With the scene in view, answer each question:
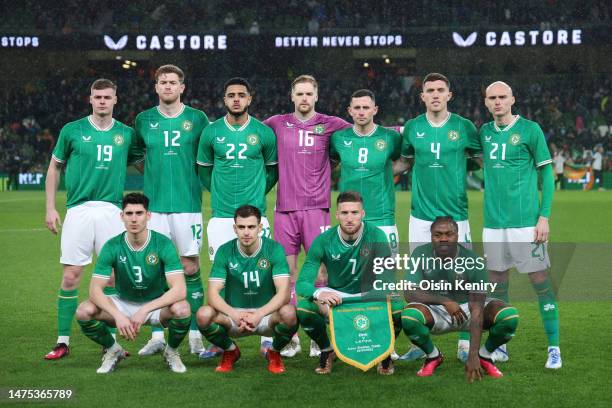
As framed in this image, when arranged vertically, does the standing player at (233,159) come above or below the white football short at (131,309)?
above

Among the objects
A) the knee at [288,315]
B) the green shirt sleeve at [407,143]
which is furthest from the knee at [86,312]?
the green shirt sleeve at [407,143]

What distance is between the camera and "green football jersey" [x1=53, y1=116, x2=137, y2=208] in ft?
21.4

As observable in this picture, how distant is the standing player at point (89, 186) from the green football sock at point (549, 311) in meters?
3.06

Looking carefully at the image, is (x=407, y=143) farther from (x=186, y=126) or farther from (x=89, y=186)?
(x=89, y=186)

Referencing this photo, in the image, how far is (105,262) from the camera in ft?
19.4

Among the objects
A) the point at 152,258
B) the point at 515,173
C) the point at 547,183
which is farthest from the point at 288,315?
the point at 547,183

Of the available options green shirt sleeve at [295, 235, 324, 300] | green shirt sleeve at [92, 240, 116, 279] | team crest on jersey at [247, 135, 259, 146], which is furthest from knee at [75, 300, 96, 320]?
team crest on jersey at [247, 135, 259, 146]

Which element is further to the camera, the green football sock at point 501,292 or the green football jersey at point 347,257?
the green football sock at point 501,292

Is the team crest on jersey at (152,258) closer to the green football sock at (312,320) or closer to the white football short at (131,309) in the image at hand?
the white football short at (131,309)

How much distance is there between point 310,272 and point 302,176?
3.47 ft

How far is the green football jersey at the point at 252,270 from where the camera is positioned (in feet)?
19.4

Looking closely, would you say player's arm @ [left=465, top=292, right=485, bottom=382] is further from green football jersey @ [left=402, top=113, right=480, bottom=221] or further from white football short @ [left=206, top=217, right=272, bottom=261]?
white football short @ [left=206, top=217, right=272, bottom=261]

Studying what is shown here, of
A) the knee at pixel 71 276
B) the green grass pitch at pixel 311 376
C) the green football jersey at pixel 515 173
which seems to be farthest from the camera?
the knee at pixel 71 276

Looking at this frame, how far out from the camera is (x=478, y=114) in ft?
109
